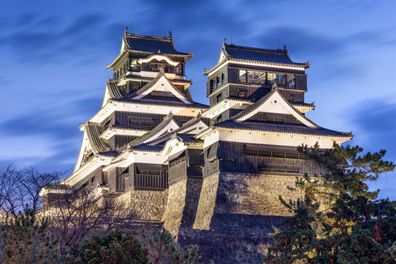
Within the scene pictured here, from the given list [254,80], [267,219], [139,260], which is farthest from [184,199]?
[139,260]

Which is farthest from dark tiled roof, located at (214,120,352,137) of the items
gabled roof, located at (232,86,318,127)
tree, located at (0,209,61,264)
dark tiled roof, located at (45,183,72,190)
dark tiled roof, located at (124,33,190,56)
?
tree, located at (0,209,61,264)

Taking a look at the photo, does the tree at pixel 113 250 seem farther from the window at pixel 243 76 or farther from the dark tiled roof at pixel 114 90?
the dark tiled roof at pixel 114 90

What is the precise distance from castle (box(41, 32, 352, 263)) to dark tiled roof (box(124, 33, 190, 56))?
8cm

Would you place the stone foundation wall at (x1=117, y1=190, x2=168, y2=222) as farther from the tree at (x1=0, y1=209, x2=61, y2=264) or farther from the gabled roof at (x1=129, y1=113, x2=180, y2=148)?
the tree at (x1=0, y1=209, x2=61, y2=264)

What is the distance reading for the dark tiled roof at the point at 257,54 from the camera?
51375 millimetres

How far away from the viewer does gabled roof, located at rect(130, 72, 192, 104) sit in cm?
5769

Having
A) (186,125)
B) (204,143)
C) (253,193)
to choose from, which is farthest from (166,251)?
(186,125)

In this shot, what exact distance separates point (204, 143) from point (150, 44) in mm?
17494

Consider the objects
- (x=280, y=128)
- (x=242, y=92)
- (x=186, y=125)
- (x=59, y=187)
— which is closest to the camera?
(x=280, y=128)

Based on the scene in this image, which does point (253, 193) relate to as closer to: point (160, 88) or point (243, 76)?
point (243, 76)

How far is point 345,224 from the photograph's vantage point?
29.5m

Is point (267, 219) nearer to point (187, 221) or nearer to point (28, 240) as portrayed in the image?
point (187, 221)

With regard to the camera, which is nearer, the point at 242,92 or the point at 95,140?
the point at 242,92

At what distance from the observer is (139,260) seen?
19578mm
